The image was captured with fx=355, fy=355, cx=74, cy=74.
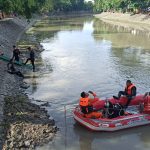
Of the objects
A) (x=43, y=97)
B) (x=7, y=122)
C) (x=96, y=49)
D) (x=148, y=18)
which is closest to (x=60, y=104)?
(x=43, y=97)

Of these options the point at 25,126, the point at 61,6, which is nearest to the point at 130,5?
the point at 61,6

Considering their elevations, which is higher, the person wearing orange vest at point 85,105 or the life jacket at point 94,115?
the person wearing orange vest at point 85,105

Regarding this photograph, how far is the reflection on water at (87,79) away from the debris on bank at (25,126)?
0.48 m

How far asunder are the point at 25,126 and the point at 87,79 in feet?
35.1

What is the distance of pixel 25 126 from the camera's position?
1539 cm

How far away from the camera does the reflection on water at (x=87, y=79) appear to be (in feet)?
50.5

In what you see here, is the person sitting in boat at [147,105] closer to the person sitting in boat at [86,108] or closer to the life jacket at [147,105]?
the life jacket at [147,105]

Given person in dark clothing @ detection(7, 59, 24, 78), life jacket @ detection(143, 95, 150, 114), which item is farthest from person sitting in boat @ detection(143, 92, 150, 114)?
person in dark clothing @ detection(7, 59, 24, 78)

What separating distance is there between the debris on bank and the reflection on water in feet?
1.57

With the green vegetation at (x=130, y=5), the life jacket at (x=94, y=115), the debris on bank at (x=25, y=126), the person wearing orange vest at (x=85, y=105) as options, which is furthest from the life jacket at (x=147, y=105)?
the green vegetation at (x=130, y=5)

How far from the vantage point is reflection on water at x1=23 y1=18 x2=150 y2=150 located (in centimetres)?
1538

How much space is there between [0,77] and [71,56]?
48.1ft

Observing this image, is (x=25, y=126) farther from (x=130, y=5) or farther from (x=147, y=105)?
(x=130, y=5)

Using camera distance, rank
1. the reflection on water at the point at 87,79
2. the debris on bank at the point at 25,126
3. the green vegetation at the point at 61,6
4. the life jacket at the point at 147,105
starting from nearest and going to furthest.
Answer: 1. the debris on bank at the point at 25,126
2. the reflection on water at the point at 87,79
3. the life jacket at the point at 147,105
4. the green vegetation at the point at 61,6
